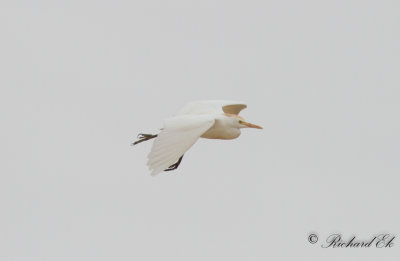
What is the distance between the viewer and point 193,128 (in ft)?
44.9

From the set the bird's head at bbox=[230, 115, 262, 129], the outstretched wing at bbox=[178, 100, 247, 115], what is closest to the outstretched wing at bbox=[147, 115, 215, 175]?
the bird's head at bbox=[230, 115, 262, 129]

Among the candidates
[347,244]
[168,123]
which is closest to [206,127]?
[168,123]

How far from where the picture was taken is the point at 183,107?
52.6 ft

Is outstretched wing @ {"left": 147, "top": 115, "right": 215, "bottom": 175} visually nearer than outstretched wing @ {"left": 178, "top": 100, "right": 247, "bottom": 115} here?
Yes

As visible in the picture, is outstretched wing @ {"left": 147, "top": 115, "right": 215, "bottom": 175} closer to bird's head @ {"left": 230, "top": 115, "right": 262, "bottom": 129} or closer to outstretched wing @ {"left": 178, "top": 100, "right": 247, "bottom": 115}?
bird's head @ {"left": 230, "top": 115, "right": 262, "bottom": 129}

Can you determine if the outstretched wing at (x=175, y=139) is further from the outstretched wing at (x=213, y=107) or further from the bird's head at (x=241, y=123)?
the outstretched wing at (x=213, y=107)

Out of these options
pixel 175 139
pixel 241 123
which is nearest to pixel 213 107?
pixel 241 123

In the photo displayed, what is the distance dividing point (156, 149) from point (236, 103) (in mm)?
3412

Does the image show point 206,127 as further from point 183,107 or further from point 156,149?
point 183,107

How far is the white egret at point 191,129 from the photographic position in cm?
1281

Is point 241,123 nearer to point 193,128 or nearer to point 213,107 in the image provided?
point 213,107

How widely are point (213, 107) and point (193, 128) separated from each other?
2.09m

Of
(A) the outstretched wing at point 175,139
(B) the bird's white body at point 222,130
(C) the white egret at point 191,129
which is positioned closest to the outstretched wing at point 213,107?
(C) the white egret at point 191,129

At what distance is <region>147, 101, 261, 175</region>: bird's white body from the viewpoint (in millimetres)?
12820
